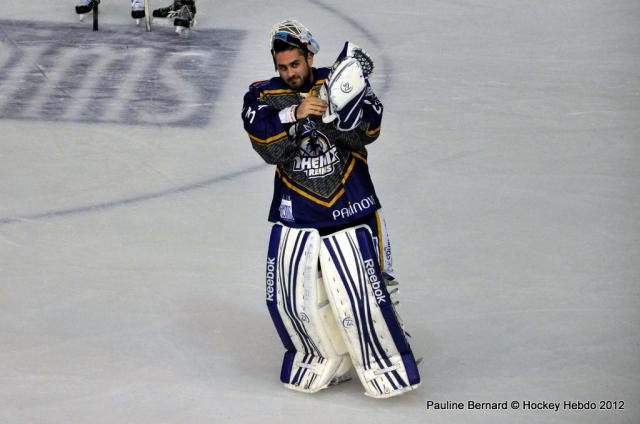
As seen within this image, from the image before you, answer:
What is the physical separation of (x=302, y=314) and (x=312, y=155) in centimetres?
46

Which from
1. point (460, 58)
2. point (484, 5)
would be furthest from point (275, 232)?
point (484, 5)

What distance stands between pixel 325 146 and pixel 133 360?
1.02m

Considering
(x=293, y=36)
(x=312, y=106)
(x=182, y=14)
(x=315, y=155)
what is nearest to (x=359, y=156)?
(x=315, y=155)

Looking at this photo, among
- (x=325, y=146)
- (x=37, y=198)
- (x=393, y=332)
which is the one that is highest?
(x=325, y=146)

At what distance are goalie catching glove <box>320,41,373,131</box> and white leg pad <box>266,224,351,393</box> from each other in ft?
1.15

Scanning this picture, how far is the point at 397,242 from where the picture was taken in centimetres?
508

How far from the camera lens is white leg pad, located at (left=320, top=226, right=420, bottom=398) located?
3771 millimetres

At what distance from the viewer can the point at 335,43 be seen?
729cm

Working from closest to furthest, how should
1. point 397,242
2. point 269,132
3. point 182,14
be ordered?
point 269,132 < point 397,242 < point 182,14

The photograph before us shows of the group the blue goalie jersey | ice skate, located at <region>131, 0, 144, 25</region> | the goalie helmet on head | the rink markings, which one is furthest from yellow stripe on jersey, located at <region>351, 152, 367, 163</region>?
ice skate, located at <region>131, 0, 144, 25</region>

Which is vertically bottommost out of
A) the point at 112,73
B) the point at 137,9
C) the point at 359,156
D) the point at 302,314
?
the point at 112,73

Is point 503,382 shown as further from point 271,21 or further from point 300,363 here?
point 271,21

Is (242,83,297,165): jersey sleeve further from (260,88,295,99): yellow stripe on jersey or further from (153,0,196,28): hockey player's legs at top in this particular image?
(153,0,196,28): hockey player's legs at top

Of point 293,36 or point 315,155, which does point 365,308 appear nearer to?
point 315,155
